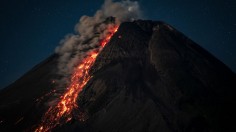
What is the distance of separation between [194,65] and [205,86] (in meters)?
4.15

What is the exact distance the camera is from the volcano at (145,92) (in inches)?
1159

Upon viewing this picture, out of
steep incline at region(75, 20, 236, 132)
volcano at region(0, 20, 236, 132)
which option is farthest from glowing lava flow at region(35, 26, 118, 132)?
steep incline at region(75, 20, 236, 132)

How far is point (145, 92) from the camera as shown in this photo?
32.1 metres

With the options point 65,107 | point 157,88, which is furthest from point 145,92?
point 65,107


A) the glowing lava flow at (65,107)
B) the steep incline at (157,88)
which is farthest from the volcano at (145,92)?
the glowing lava flow at (65,107)

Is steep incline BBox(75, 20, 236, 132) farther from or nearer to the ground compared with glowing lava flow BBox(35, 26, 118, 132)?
nearer to the ground

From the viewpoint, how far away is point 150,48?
39.8 meters

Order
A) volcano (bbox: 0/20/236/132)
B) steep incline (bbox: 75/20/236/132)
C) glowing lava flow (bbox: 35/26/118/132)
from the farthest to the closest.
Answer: glowing lava flow (bbox: 35/26/118/132), volcano (bbox: 0/20/236/132), steep incline (bbox: 75/20/236/132)

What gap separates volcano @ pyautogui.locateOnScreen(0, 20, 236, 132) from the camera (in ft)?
96.6

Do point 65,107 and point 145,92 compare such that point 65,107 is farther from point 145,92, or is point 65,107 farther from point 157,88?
point 157,88

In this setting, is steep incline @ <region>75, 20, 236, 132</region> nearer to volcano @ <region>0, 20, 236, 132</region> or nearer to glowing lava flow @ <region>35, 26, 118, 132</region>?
volcano @ <region>0, 20, 236, 132</region>

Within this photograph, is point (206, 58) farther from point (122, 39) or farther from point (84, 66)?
point (84, 66)

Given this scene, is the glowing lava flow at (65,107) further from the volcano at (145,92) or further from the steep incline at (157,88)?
the steep incline at (157,88)

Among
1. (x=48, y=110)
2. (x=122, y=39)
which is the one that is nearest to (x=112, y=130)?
(x=48, y=110)
